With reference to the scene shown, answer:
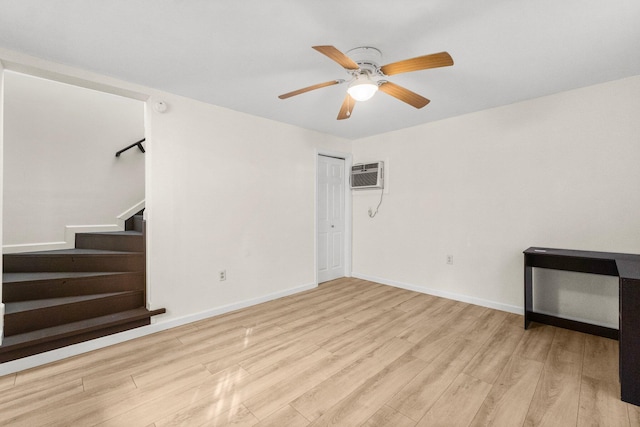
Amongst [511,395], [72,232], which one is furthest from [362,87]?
[72,232]

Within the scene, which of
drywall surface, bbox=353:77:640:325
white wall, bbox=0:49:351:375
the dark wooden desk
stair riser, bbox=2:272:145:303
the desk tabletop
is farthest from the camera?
white wall, bbox=0:49:351:375

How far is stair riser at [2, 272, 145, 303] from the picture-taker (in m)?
2.39

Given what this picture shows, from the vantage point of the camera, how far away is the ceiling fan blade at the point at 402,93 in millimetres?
2057

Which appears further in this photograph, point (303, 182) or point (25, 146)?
point (303, 182)

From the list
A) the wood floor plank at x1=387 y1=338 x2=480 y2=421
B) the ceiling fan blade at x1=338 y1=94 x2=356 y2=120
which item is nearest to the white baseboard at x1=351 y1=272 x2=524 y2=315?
the wood floor plank at x1=387 y1=338 x2=480 y2=421

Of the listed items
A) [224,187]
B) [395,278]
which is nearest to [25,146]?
[224,187]

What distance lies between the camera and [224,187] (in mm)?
3217

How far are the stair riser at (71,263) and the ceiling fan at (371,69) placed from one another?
8.14 feet

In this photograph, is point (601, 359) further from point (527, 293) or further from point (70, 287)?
point (70, 287)

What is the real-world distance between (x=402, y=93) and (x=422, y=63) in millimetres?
492

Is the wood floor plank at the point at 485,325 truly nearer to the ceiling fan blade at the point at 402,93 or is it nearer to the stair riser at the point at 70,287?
the ceiling fan blade at the point at 402,93

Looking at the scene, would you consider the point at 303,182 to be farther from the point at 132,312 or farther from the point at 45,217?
the point at 45,217

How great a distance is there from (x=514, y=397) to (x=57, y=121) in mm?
5183

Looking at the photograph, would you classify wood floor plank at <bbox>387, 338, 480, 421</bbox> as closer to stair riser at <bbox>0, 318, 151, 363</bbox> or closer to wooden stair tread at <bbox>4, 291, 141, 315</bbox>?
stair riser at <bbox>0, 318, 151, 363</bbox>
